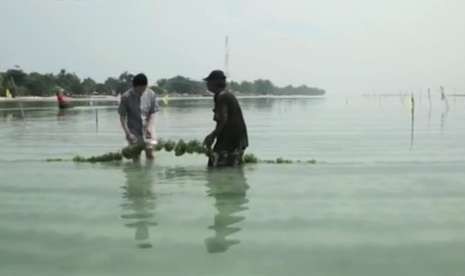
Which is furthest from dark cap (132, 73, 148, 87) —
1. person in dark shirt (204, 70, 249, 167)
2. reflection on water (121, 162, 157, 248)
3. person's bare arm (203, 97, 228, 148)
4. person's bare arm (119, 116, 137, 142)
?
person's bare arm (203, 97, 228, 148)

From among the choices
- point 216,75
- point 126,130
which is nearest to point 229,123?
point 216,75

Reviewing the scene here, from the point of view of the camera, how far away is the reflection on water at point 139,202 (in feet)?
19.7

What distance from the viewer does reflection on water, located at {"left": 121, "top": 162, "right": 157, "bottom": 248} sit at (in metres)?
6.00

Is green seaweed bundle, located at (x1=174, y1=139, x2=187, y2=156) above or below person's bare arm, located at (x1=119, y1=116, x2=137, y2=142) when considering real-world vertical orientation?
below

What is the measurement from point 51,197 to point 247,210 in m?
2.70

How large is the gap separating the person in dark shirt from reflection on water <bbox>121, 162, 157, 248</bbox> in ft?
3.84

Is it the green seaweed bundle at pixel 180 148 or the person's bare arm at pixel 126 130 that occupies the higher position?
the person's bare arm at pixel 126 130

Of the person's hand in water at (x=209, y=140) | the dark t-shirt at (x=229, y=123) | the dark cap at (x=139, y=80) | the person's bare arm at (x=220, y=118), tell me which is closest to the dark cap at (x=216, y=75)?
the dark t-shirt at (x=229, y=123)

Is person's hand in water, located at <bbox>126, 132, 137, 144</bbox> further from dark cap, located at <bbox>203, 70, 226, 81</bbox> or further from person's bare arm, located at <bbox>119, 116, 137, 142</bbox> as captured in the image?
dark cap, located at <bbox>203, 70, 226, 81</bbox>

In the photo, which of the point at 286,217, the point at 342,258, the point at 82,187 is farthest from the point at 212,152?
the point at 342,258

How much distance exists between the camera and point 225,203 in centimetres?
745

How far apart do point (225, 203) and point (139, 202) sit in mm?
1047

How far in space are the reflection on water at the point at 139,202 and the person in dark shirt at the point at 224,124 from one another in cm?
117

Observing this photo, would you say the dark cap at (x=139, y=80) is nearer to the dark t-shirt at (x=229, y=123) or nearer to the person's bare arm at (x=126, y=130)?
the person's bare arm at (x=126, y=130)
